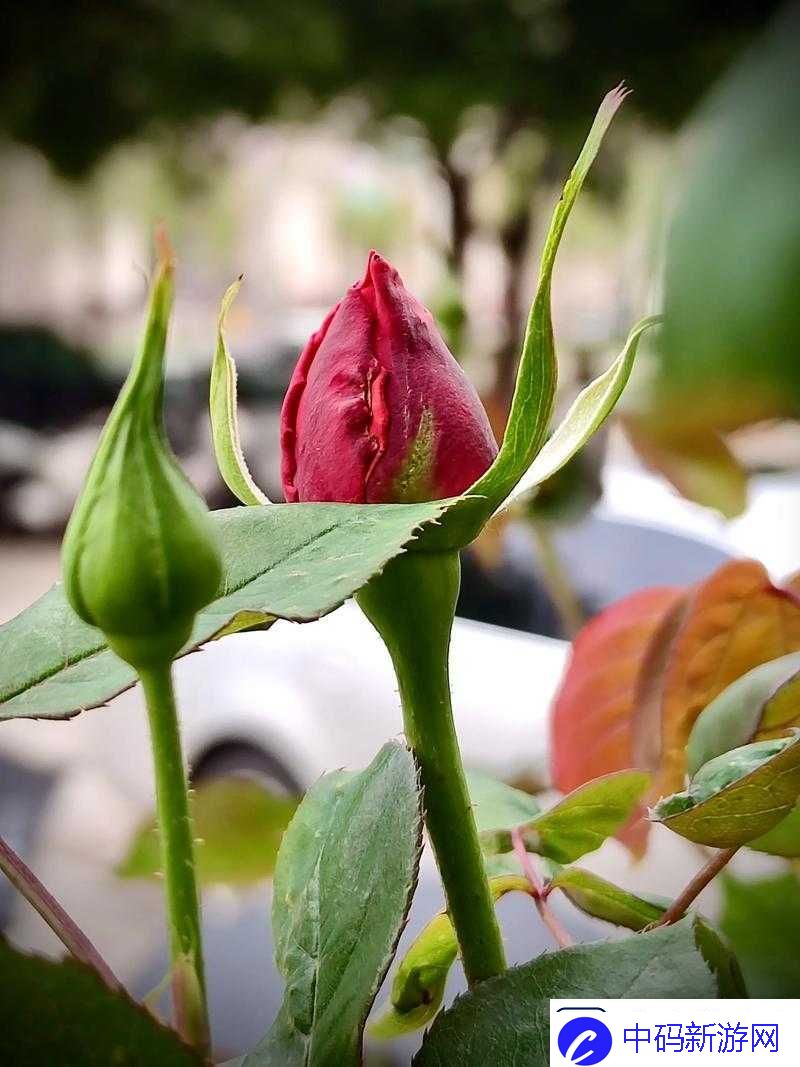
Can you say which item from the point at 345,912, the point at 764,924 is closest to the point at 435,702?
the point at 345,912

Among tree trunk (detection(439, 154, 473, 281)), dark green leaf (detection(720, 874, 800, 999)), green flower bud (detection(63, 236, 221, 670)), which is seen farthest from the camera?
tree trunk (detection(439, 154, 473, 281))

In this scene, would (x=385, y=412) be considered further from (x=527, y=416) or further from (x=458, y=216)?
(x=458, y=216)

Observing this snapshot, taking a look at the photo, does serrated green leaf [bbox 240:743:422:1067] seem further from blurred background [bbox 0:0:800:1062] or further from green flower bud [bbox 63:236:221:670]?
blurred background [bbox 0:0:800:1062]

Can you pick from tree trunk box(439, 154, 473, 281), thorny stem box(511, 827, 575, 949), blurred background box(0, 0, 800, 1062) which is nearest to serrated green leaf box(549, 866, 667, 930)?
thorny stem box(511, 827, 575, 949)

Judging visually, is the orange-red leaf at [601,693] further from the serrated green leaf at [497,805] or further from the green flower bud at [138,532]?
the green flower bud at [138,532]

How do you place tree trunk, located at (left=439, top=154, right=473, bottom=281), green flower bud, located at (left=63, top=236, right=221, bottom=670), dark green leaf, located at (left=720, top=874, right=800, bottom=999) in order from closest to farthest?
1. green flower bud, located at (left=63, top=236, right=221, bottom=670)
2. dark green leaf, located at (left=720, top=874, right=800, bottom=999)
3. tree trunk, located at (left=439, top=154, right=473, bottom=281)

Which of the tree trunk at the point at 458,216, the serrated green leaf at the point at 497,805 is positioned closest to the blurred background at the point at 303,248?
the tree trunk at the point at 458,216

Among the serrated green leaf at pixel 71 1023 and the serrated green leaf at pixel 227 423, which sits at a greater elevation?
the serrated green leaf at pixel 227 423
